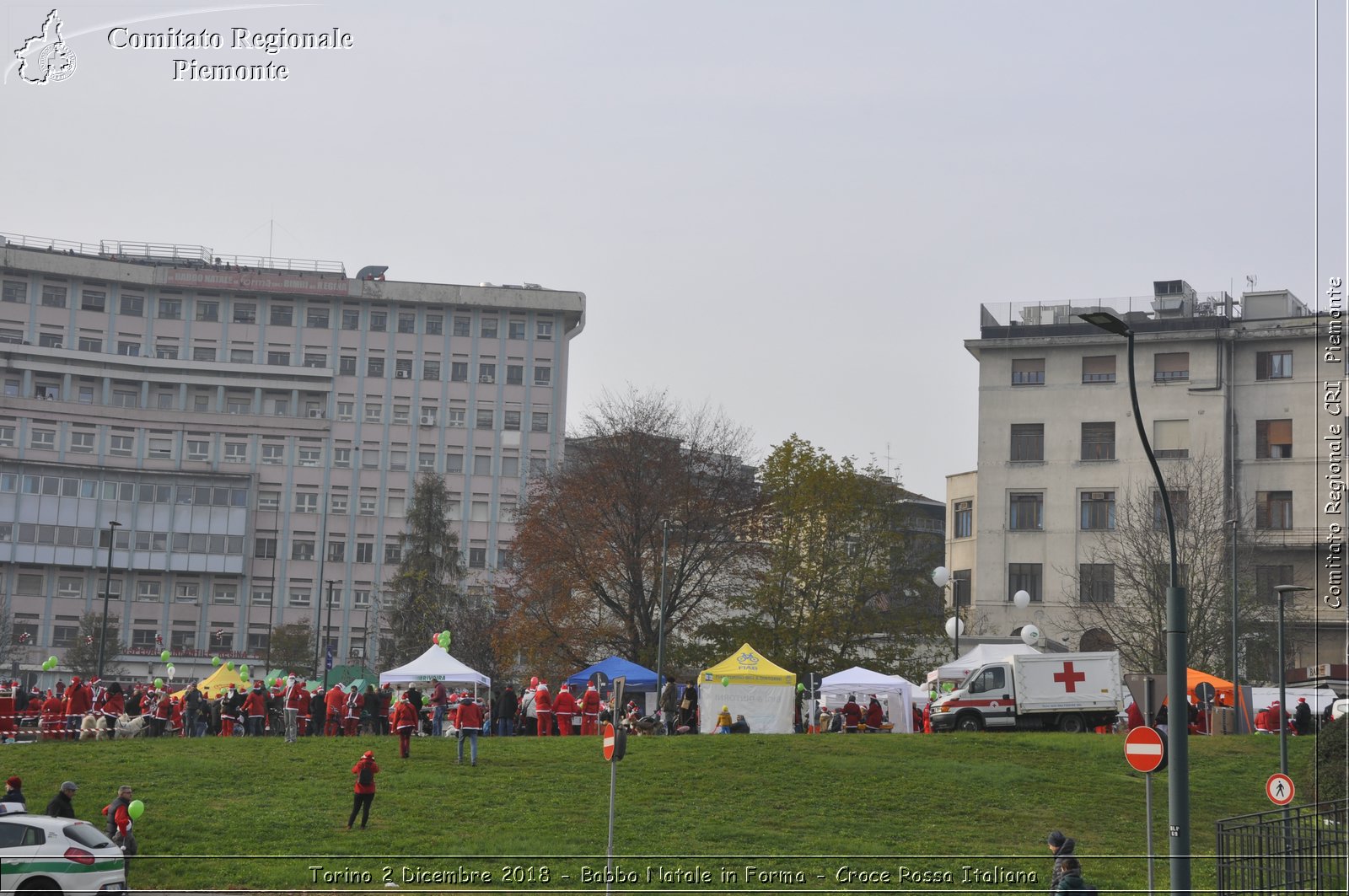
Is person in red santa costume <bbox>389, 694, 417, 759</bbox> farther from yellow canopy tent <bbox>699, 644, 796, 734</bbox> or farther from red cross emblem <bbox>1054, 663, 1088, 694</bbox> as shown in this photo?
red cross emblem <bbox>1054, 663, 1088, 694</bbox>

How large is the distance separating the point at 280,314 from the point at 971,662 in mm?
73602

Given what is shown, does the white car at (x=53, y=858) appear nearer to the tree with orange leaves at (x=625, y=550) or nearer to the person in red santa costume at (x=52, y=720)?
the person in red santa costume at (x=52, y=720)

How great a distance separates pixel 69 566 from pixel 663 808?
82.8 metres

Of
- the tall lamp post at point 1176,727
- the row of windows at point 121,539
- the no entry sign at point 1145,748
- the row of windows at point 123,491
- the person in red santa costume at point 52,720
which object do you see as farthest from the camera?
the row of windows at point 123,491

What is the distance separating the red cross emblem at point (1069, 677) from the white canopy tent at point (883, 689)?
4.57 meters

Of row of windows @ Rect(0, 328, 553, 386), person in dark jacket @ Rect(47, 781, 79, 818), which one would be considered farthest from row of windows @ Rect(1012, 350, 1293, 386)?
person in dark jacket @ Rect(47, 781, 79, 818)

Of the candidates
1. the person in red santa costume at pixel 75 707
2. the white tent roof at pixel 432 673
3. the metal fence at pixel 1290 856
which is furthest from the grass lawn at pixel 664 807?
the white tent roof at pixel 432 673

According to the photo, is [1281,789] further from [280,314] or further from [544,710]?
[280,314]

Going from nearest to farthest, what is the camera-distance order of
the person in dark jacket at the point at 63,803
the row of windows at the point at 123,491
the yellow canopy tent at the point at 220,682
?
1. the person in dark jacket at the point at 63,803
2. the yellow canopy tent at the point at 220,682
3. the row of windows at the point at 123,491

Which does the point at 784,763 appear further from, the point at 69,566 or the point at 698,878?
the point at 69,566

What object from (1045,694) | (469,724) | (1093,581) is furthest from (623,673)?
(1093,581)

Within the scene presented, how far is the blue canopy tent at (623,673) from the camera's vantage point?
48.3 m

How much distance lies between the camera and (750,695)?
45.5 m

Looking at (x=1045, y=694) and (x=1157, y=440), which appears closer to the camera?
(x=1045, y=694)
